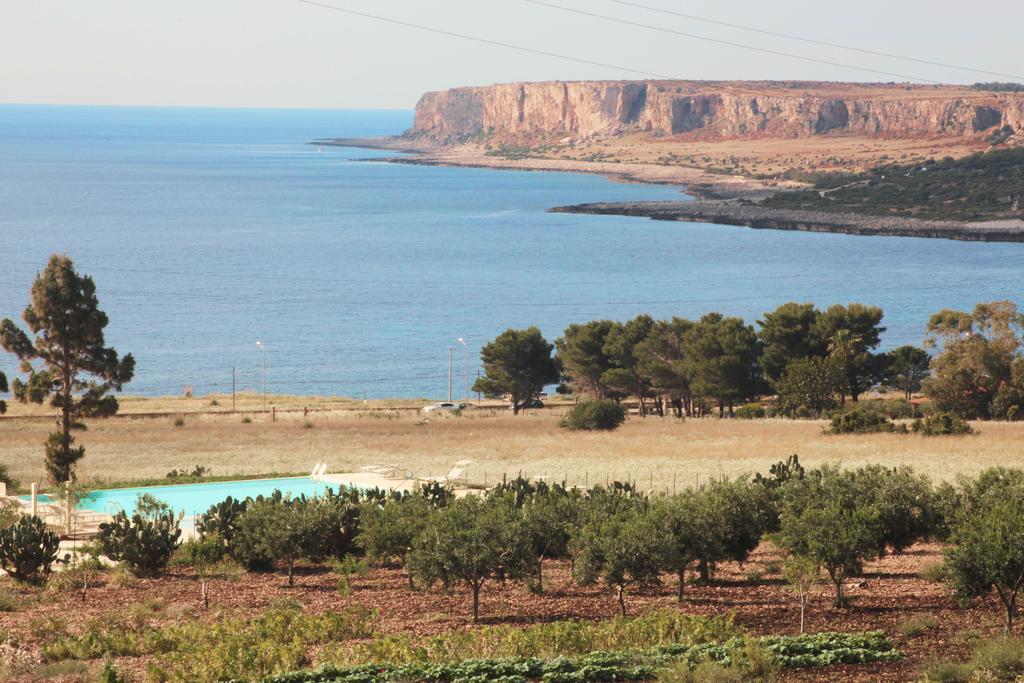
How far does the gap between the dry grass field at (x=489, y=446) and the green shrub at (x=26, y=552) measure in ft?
37.8

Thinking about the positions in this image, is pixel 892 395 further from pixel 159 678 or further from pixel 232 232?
pixel 232 232

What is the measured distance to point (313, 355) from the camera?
77.9 metres

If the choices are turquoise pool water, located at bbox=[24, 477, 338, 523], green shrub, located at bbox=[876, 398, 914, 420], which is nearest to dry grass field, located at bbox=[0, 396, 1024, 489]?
turquoise pool water, located at bbox=[24, 477, 338, 523]

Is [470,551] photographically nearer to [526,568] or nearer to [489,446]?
[526,568]

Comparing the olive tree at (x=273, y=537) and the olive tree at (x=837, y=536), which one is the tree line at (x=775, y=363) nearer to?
the olive tree at (x=837, y=536)

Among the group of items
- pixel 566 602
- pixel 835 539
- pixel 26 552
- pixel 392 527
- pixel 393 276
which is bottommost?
pixel 566 602

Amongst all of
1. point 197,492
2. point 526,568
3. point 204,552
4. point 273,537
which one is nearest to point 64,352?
point 197,492

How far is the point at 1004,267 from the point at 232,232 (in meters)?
79.3

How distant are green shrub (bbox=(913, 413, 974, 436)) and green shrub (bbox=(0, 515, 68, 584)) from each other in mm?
24658

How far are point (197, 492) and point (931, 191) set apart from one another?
15004cm

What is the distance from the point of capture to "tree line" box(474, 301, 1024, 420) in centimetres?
4491

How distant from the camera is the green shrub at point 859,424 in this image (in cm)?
3706

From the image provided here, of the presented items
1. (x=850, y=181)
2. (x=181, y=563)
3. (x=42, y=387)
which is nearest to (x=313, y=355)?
(x=42, y=387)

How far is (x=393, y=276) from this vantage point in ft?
366
